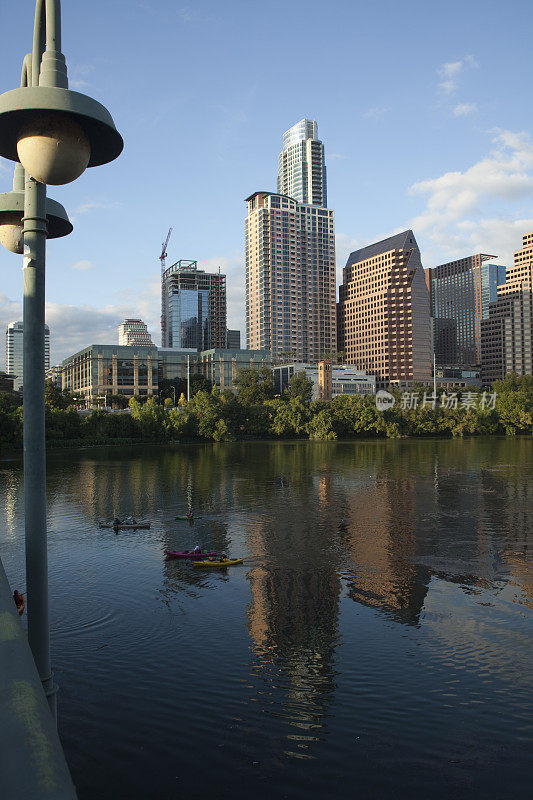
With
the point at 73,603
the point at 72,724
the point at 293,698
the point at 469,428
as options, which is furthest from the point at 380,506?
the point at 469,428

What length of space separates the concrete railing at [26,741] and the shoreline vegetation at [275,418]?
368 feet

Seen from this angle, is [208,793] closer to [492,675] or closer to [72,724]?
[72,724]

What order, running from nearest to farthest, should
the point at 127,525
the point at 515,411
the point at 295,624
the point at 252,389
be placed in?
the point at 295,624 < the point at 127,525 < the point at 515,411 < the point at 252,389

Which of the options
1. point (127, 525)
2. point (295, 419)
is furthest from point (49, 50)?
point (295, 419)

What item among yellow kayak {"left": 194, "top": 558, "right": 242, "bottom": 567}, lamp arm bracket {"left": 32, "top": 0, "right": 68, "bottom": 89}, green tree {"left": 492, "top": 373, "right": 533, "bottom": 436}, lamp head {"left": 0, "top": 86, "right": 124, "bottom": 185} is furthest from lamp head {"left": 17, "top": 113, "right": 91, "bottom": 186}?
green tree {"left": 492, "top": 373, "right": 533, "bottom": 436}

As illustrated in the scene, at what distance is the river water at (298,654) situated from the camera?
14391mm

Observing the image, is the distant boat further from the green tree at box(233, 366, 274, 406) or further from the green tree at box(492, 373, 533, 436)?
the green tree at box(492, 373, 533, 436)

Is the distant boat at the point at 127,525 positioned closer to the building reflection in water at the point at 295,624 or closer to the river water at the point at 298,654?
the river water at the point at 298,654

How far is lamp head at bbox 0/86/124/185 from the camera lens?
7.64 meters

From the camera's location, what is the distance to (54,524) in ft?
145

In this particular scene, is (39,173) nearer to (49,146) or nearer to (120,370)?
(49,146)

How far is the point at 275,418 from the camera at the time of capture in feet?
502

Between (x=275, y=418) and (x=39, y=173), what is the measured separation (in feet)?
478

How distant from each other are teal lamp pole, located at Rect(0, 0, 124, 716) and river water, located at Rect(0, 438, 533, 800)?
8206 millimetres
